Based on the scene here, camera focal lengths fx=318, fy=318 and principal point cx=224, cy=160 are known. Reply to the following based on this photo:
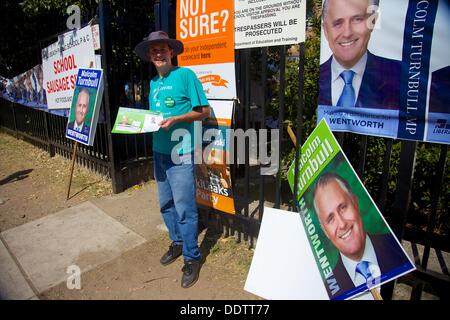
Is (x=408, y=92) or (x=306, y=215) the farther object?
(x=306, y=215)

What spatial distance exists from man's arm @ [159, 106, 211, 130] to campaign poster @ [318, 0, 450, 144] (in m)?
1.05

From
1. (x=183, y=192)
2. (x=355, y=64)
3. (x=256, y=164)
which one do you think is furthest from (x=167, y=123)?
(x=256, y=164)

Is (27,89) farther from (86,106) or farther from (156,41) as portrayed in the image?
(156,41)

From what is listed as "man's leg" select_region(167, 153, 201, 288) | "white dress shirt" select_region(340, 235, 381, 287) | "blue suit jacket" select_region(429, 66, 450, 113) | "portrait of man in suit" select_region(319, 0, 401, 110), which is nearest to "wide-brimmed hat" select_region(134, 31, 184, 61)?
"man's leg" select_region(167, 153, 201, 288)

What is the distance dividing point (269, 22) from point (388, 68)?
43.5 inches

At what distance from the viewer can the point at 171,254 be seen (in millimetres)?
3336

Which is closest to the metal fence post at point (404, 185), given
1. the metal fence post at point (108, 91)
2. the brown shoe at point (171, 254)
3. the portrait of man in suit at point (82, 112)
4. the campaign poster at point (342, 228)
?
the campaign poster at point (342, 228)

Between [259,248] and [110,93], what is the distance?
338 cm

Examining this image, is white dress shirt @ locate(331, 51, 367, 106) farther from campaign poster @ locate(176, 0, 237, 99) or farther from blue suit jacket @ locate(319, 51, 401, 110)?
campaign poster @ locate(176, 0, 237, 99)

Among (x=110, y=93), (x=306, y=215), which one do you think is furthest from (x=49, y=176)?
(x=306, y=215)

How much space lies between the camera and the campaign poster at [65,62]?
507cm

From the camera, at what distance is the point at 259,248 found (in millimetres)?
2861

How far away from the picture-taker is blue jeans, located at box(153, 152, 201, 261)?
2.92 meters

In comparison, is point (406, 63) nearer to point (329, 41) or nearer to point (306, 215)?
point (329, 41)
